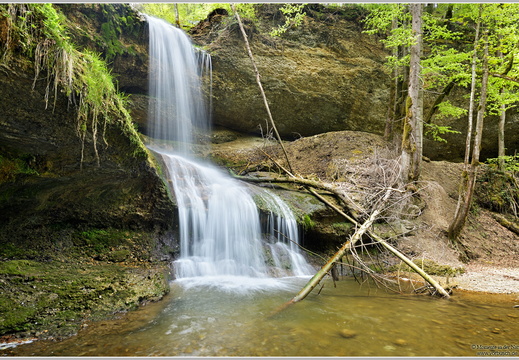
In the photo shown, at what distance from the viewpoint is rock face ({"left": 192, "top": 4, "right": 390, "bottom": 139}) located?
1223 cm

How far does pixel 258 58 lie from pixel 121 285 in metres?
10.9

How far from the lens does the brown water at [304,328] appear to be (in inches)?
110

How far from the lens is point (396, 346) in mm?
2885

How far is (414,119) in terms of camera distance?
8141mm

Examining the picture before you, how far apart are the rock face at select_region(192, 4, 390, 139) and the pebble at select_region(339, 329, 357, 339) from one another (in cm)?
1052

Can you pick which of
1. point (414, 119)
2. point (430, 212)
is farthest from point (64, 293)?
point (430, 212)

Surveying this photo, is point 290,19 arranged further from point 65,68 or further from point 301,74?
point 65,68

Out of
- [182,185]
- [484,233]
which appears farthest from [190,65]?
[484,233]

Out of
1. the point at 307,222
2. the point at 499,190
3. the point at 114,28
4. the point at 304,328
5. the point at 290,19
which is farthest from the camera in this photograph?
the point at 290,19

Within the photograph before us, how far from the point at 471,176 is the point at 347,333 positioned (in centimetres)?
657

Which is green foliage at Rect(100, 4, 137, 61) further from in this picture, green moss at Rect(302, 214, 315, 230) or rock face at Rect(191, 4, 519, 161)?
green moss at Rect(302, 214, 315, 230)

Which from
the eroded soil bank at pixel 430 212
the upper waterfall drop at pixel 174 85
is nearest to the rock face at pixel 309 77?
the upper waterfall drop at pixel 174 85

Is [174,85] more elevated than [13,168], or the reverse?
[174,85]

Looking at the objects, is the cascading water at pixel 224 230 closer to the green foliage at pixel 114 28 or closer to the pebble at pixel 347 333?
the pebble at pixel 347 333
